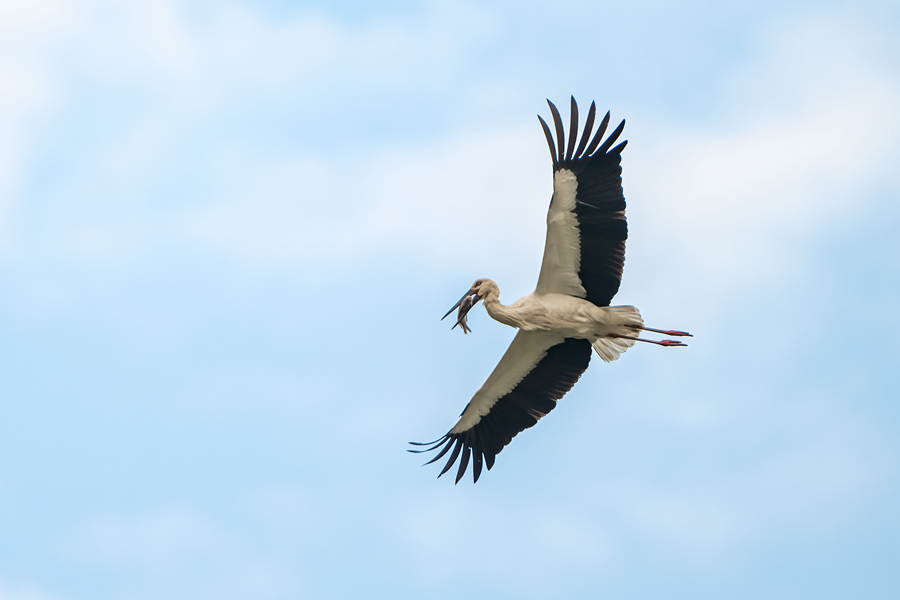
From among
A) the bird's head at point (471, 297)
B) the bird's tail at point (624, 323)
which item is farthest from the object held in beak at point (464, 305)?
the bird's tail at point (624, 323)

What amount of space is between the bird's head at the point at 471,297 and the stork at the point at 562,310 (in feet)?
0.04

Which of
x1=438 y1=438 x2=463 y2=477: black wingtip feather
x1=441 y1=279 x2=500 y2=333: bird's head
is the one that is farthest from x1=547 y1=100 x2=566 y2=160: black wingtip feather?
x1=438 y1=438 x2=463 y2=477: black wingtip feather

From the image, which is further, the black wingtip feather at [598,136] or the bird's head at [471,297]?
the bird's head at [471,297]

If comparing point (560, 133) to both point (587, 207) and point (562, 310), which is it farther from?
point (562, 310)

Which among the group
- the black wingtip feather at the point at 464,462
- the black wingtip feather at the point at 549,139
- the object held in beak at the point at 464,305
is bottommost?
the black wingtip feather at the point at 464,462

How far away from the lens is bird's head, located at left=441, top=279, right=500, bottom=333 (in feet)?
44.3

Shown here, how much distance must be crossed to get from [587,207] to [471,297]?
72.7 inches

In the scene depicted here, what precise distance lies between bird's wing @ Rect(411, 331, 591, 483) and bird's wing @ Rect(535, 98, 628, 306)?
3.97 ft

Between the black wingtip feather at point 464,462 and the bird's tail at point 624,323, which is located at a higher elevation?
the bird's tail at point 624,323

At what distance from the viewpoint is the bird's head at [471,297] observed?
1350 centimetres

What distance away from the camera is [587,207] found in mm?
12695

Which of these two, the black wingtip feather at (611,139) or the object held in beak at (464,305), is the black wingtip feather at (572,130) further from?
the object held in beak at (464,305)

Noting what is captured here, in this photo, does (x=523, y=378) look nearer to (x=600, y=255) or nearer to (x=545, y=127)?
(x=600, y=255)

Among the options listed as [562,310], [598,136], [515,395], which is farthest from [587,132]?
[515,395]
